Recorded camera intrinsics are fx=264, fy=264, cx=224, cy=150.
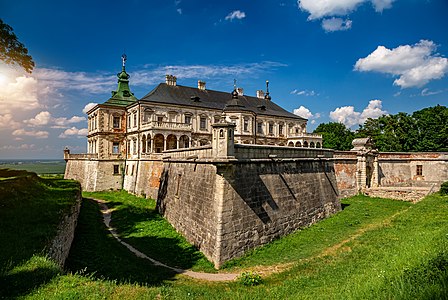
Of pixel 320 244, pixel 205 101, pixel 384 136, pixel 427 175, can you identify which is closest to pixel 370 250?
pixel 320 244

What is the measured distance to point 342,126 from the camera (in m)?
59.1

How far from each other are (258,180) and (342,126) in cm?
5327

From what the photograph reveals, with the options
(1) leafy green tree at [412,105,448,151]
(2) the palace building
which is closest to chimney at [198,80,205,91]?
(2) the palace building

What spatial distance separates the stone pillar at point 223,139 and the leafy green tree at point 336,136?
4402 cm

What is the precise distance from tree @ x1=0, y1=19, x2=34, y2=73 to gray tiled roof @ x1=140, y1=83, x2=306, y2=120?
16439mm

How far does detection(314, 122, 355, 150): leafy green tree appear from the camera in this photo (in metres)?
50.6

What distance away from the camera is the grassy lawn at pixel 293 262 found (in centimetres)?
549

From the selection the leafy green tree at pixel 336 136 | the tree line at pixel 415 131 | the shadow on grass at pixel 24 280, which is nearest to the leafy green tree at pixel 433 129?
the tree line at pixel 415 131

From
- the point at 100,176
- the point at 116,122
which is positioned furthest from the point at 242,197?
the point at 116,122

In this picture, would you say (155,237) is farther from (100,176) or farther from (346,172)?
(100,176)

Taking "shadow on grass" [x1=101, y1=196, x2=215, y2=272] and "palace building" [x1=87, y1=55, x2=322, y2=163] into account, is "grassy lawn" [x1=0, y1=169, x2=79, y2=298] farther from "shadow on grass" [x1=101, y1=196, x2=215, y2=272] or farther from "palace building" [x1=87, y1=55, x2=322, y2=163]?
"palace building" [x1=87, y1=55, x2=322, y2=163]

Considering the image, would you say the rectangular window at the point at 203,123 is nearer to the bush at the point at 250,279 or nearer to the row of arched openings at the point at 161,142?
the row of arched openings at the point at 161,142

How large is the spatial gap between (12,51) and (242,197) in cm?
1347

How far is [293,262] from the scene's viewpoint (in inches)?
411
